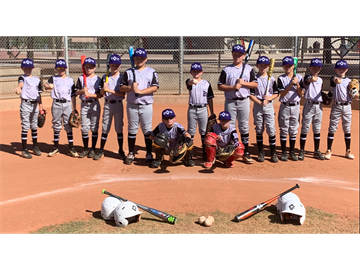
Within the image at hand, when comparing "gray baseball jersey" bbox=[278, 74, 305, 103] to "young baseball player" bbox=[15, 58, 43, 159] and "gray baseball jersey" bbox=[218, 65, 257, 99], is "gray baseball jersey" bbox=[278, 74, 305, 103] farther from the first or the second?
"young baseball player" bbox=[15, 58, 43, 159]

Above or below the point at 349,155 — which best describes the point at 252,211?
below

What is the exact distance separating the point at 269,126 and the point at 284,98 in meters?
0.67

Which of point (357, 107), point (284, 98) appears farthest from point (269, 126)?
point (357, 107)

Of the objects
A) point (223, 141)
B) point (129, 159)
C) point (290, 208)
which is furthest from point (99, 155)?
point (290, 208)

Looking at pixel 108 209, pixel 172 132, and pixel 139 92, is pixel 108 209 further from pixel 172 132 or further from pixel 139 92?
pixel 139 92

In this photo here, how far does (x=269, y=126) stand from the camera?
313 inches

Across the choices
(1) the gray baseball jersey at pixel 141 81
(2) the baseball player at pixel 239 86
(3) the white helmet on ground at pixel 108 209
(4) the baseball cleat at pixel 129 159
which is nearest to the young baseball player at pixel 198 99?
(2) the baseball player at pixel 239 86

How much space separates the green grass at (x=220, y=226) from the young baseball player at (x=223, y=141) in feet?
6.70

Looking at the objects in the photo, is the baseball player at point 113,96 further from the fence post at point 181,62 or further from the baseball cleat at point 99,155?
the fence post at point 181,62

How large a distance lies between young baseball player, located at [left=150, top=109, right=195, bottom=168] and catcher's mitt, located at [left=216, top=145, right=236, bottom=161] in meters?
0.60

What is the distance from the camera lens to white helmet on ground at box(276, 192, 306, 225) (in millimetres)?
5117

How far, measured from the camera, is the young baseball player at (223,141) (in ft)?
24.0

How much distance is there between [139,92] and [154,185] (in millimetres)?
1911

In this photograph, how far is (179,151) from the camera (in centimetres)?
723
